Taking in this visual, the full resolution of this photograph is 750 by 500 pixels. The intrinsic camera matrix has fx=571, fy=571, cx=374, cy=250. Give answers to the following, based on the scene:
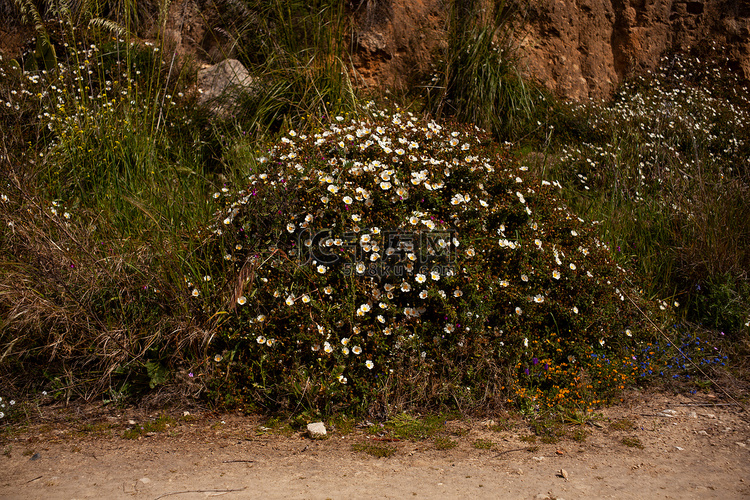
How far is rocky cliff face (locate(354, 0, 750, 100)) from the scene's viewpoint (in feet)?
20.8

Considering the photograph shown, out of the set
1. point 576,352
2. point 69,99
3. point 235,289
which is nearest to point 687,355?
point 576,352

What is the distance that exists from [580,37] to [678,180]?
2.97 m

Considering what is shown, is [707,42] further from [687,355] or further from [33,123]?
[33,123]

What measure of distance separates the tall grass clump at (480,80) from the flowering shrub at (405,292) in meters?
2.37

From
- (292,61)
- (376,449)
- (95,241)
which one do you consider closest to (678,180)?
(292,61)

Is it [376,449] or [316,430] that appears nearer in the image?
[376,449]

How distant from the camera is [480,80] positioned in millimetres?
5926

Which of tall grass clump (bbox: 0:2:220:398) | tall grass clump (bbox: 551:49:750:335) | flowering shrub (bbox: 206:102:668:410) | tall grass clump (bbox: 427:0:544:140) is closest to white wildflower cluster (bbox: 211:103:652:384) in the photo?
flowering shrub (bbox: 206:102:668:410)

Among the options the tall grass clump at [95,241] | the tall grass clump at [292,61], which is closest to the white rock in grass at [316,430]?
the tall grass clump at [95,241]

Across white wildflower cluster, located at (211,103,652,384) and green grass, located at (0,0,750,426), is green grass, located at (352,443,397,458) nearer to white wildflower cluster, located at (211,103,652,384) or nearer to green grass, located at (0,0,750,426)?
green grass, located at (0,0,750,426)

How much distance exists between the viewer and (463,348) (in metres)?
3.20

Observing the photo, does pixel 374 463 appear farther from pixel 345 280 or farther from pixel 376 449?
pixel 345 280

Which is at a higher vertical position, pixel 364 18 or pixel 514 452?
pixel 364 18

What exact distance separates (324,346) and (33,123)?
3.60m
